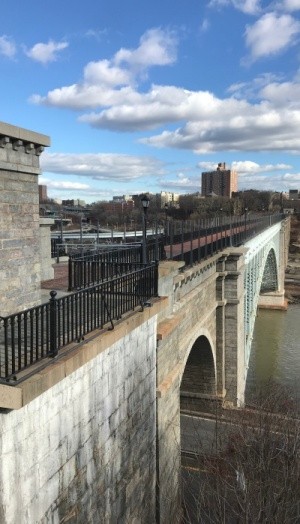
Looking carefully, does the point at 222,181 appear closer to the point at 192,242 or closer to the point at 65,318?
the point at 192,242

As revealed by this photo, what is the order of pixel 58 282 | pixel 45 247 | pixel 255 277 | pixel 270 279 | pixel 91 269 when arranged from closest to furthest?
pixel 91 269 < pixel 45 247 < pixel 58 282 < pixel 255 277 < pixel 270 279

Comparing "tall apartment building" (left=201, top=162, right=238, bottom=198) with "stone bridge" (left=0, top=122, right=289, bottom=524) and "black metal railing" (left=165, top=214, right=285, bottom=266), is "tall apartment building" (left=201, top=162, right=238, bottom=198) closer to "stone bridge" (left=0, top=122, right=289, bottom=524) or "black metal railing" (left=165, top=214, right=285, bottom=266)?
"black metal railing" (left=165, top=214, right=285, bottom=266)

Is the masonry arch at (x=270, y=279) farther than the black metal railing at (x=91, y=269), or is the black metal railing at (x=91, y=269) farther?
the masonry arch at (x=270, y=279)

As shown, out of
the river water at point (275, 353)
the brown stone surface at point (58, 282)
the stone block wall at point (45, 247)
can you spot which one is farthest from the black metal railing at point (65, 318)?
the river water at point (275, 353)

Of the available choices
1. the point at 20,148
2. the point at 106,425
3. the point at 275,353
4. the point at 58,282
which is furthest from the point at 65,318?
the point at 275,353

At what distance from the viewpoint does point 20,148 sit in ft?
25.7

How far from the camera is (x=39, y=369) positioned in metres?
5.55

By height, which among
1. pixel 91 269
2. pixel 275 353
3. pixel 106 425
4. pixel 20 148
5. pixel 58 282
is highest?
pixel 20 148

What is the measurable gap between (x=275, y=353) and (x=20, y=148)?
31535 mm

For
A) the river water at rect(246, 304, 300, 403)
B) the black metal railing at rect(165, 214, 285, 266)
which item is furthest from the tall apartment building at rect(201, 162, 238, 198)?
the black metal railing at rect(165, 214, 285, 266)

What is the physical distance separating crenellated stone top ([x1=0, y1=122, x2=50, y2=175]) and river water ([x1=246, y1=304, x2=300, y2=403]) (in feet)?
65.7

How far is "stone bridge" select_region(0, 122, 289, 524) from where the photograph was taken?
5348 mm

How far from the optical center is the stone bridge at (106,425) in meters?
5.35

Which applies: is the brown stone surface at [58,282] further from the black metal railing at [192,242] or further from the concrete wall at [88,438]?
the concrete wall at [88,438]
